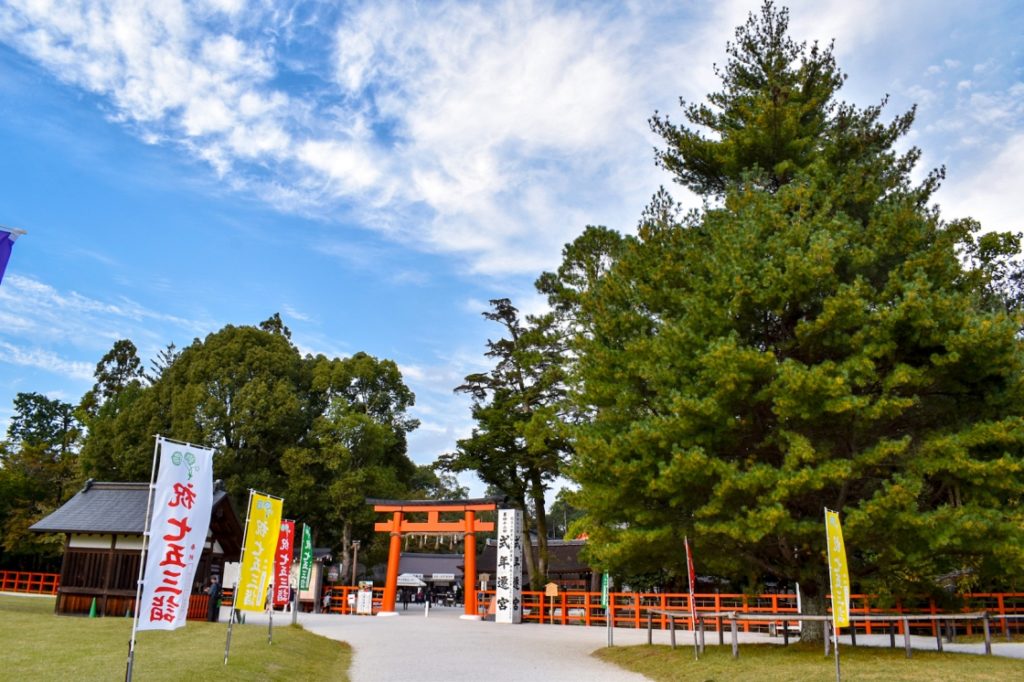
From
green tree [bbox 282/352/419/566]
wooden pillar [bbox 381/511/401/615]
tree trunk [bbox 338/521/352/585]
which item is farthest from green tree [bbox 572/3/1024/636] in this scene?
tree trunk [bbox 338/521/352/585]

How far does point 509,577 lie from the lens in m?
23.4

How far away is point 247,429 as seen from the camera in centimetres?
3225

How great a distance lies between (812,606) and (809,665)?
3.35 metres

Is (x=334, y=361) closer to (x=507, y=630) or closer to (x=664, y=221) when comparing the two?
(x=507, y=630)

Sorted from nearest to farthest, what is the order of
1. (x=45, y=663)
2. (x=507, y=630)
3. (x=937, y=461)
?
(x=45, y=663)
(x=937, y=461)
(x=507, y=630)

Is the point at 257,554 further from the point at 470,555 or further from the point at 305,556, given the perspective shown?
the point at 470,555

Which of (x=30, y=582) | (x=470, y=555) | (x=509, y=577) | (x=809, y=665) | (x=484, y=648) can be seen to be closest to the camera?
(x=809, y=665)

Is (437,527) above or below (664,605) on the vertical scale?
above

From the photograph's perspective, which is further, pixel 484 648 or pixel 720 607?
pixel 720 607

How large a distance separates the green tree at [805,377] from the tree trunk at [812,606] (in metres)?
0.06

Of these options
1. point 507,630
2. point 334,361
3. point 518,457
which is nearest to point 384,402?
point 334,361

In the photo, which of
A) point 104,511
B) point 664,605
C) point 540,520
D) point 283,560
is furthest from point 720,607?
point 104,511

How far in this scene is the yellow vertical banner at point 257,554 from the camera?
423 inches

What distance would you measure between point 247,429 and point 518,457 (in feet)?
42.9
